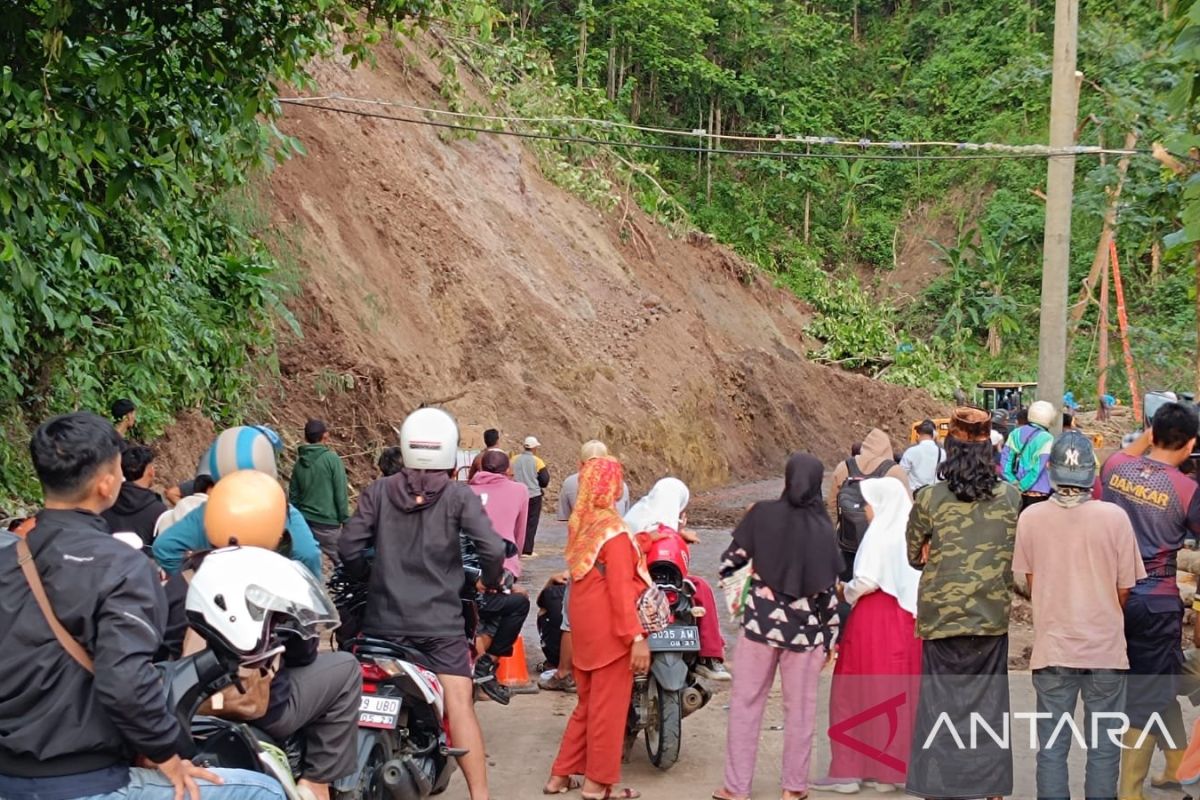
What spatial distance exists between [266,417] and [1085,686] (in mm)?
13287

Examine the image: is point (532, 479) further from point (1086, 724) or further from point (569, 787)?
point (1086, 724)

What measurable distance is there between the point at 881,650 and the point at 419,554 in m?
2.61

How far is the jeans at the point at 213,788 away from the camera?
3.75 m

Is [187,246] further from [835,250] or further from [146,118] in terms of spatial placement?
[835,250]

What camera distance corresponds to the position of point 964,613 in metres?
6.44

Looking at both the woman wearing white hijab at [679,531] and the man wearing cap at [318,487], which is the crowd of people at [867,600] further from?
the man wearing cap at [318,487]

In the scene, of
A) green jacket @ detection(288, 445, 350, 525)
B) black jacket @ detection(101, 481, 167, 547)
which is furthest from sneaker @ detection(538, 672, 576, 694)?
black jacket @ detection(101, 481, 167, 547)

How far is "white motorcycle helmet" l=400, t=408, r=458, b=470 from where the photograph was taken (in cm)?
621

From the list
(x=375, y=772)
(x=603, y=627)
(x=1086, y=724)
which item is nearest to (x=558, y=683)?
(x=603, y=627)

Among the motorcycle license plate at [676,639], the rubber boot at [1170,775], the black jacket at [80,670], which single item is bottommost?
the rubber boot at [1170,775]

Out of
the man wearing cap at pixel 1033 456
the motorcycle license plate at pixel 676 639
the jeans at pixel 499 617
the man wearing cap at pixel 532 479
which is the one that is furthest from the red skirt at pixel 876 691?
the man wearing cap at pixel 532 479

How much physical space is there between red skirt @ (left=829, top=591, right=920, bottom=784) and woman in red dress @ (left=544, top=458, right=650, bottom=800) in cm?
Result: 116

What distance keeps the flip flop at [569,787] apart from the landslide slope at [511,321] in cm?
1181

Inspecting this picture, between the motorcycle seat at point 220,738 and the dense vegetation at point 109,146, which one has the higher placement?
the dense vegetation at point 109,146
